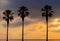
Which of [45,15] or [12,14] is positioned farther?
[12,14]

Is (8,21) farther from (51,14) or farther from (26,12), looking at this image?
(51,14)

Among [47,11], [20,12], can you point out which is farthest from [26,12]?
[47,11]

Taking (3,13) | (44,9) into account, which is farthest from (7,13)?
(44,9)

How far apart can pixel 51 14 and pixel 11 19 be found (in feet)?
40.5

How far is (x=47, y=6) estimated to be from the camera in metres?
68.6

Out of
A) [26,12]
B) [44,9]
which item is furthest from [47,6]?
[26,12]

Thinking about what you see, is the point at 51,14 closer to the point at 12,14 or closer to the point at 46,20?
the point at 46,20

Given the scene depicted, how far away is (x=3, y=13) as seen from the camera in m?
74.5

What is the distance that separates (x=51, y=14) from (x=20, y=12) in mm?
8898

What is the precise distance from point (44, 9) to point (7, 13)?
37.8 feet

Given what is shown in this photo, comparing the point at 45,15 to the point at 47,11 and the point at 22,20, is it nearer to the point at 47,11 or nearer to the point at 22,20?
the point at 47,11

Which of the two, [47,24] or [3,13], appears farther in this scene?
[3,13]

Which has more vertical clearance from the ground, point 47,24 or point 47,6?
point 47,6

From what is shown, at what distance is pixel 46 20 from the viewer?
2709 inches
